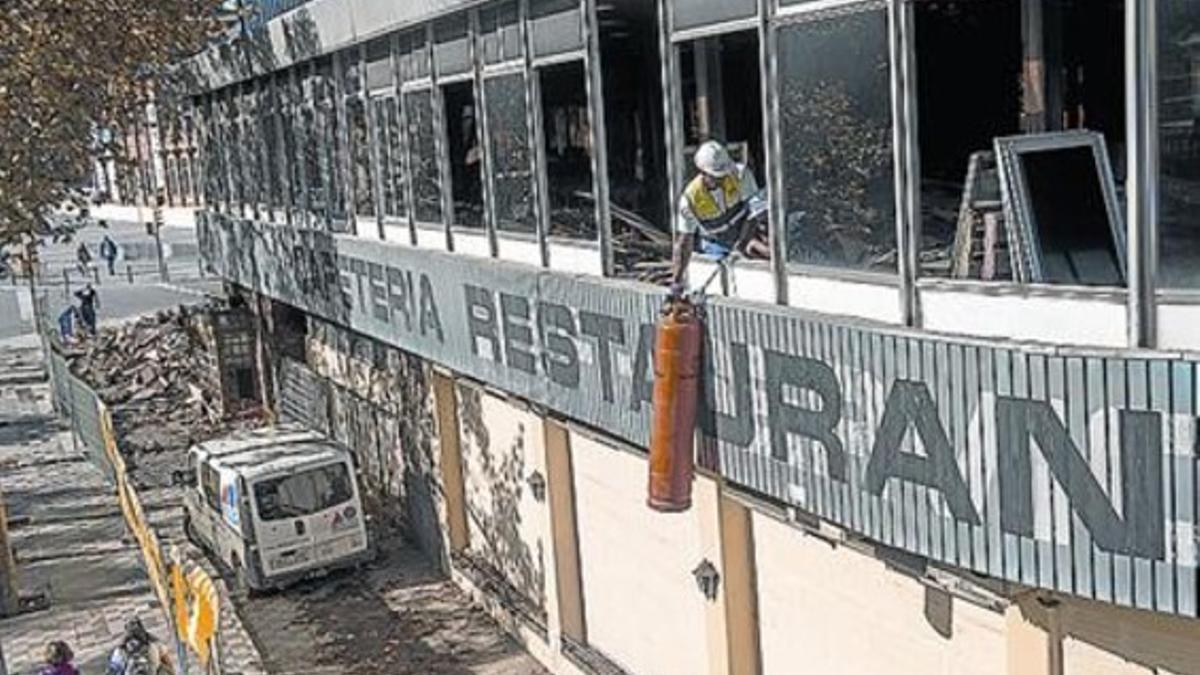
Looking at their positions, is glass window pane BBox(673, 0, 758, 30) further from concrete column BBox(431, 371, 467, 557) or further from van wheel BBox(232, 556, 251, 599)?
van wheel BBox(232, 556, 251, 599)

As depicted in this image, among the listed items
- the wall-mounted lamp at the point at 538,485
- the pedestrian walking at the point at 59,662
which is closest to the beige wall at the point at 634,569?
the wall-mounted lamp at the point at 538,485

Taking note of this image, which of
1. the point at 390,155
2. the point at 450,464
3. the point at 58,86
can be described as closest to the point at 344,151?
the point at 390,155

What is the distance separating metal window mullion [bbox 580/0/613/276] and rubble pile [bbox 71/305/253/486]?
51.8 ft

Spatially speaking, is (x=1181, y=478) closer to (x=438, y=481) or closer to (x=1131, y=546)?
(x=1131, y=546)

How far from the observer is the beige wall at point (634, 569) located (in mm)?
12266

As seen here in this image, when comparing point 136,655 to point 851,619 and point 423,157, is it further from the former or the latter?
point 851,619

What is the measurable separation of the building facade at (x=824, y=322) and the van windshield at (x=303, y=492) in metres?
1.44

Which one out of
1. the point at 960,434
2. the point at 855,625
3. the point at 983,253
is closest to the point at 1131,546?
the point at 960,434

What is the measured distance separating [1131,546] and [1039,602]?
54.8 inches

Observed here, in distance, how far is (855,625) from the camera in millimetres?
9758

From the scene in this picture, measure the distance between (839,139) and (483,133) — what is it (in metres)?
7.16

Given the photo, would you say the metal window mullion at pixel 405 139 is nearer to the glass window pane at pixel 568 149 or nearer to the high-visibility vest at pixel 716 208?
the glass window pane at pixel 568 149

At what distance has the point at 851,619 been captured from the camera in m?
9.80

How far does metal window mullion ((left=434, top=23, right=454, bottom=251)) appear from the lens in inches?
637
